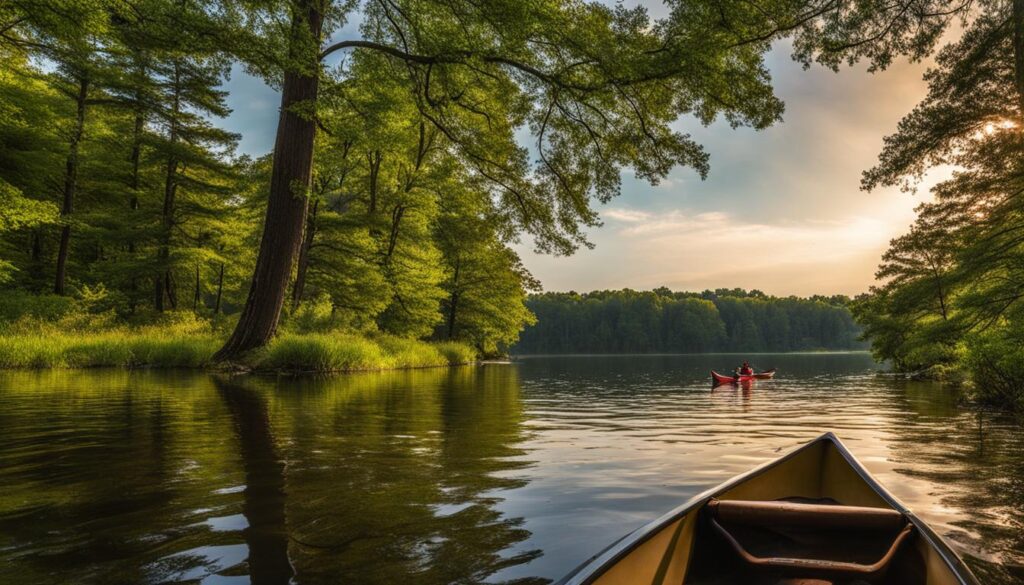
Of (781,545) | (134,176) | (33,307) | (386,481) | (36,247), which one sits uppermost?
(134,176)

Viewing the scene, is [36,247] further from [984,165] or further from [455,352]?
[984,165]

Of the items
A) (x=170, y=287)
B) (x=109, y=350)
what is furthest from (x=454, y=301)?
(x=109, y=350)

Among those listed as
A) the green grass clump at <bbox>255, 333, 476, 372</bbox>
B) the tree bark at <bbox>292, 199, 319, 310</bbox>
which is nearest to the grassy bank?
the green grass clump at <bbox>255, 333, 476, 372</bbox>

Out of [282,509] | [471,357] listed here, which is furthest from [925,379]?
[282,509]

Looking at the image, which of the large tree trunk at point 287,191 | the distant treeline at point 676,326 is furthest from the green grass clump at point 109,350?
the distant treeline at point 676,326

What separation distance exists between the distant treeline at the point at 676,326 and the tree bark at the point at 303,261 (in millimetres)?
101567

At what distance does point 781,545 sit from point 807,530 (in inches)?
7.2

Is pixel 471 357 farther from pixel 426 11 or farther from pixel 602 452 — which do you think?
pixel 602 452

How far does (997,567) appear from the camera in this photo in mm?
3363

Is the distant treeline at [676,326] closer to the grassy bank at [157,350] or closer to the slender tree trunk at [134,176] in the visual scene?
the slender tree trunk at [134,176]

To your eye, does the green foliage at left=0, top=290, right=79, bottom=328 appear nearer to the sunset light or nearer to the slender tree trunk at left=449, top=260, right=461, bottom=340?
the sunset light

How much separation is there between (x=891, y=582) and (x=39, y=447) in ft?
→ 27.1

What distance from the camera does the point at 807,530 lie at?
3.21 meters

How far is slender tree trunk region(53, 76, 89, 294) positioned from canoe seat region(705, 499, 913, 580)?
3037 centimetres
